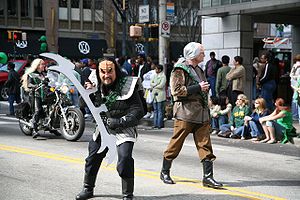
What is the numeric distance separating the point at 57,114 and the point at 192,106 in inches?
207

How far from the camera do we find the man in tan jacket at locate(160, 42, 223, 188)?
684cm

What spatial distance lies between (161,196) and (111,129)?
1134 mm

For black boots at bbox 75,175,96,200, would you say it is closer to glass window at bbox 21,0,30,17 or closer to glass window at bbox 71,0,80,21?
glass window at bbox 21,0,30,17

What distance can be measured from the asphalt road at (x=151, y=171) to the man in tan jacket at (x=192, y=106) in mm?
408

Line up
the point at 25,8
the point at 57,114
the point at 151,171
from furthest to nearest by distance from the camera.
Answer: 1. the point at 25,8
2. the point at 57,114
3. the point at 151,171

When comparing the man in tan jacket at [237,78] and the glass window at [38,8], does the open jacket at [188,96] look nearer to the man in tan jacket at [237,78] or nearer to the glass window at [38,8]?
the man in tan jacket at [237,78]

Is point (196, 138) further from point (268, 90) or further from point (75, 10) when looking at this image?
point (75, 10)

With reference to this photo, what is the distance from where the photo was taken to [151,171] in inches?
314

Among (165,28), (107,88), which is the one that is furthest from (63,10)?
(107,88)

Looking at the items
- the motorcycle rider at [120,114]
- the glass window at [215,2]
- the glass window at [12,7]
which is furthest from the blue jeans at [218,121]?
the glass window at [12,7]

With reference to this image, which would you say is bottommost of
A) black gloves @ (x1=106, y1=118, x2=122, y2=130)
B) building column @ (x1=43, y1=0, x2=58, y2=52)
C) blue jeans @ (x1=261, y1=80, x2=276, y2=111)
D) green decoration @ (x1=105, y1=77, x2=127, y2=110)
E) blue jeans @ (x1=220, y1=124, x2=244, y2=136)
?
blue jeans @ (x1=220, y1=124, x2=244, y2=136)

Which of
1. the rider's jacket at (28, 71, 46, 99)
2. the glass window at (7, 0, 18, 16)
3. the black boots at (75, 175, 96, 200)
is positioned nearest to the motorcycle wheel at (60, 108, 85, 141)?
the rider's jacket at (28, 71, 46, 99)

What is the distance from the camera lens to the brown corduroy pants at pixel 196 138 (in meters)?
6.88

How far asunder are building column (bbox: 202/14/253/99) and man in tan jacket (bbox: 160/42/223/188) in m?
10.7
